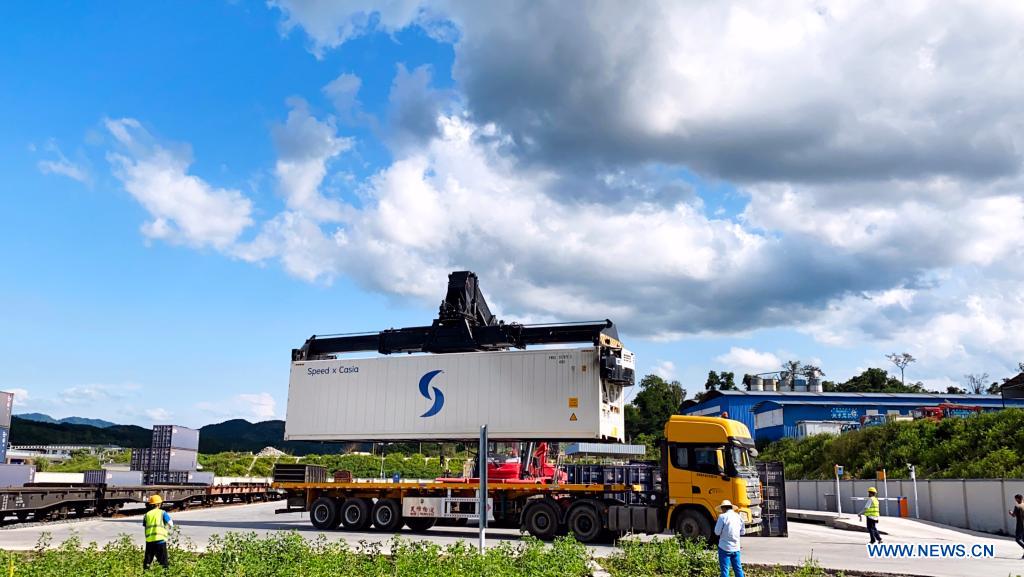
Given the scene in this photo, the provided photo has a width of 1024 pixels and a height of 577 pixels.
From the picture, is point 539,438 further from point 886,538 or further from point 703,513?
point 886,538

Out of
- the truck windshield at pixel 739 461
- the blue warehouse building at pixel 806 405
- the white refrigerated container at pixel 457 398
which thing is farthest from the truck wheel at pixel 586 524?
the blue warehouse building at pixel 806 405

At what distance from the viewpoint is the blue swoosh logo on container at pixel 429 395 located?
2148 centimetres

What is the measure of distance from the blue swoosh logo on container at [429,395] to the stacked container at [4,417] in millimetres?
18258

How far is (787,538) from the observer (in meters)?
20.5

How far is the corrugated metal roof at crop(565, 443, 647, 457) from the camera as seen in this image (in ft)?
68.3

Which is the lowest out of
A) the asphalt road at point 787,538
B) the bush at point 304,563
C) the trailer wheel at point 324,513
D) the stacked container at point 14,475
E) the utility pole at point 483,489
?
the asphalt road at point 787,538

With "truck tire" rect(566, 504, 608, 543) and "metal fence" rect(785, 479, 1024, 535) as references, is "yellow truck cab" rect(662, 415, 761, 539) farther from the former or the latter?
"metal fence" rect(785, 479, 1024, 535)

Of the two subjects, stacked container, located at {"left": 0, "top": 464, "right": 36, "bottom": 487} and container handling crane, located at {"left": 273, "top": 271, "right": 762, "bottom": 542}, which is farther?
Answer: stacked container, located at {"left": 0, "top": 464, "right": 36, "bottom": 487}

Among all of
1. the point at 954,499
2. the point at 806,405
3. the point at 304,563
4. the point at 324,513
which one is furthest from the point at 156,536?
the point at 806,405

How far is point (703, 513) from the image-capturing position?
1734 centimetres

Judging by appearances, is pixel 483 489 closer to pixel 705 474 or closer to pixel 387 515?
pixel 705 474

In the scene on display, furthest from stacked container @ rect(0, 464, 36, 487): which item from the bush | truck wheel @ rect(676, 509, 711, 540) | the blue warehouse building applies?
the blue warehouse building

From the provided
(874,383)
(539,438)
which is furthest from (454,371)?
(874,383)

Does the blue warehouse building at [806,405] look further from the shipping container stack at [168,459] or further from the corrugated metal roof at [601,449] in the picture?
the shipping container stack at [168,459]
